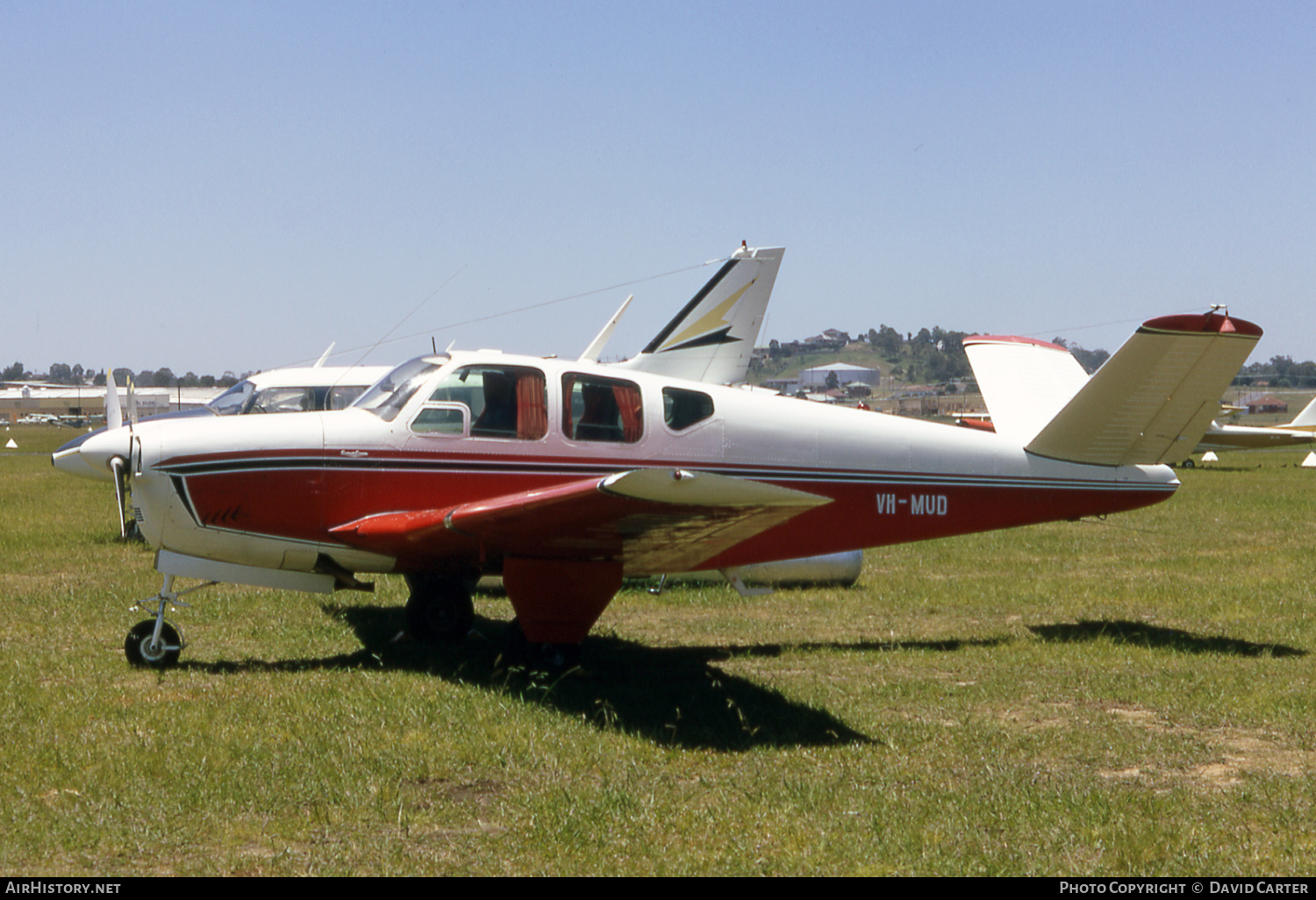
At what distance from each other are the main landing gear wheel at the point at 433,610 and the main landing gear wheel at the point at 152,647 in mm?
1958

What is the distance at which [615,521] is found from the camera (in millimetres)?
6625

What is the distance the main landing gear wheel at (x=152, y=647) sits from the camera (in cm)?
802

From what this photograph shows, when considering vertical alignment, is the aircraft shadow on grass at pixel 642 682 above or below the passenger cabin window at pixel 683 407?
below

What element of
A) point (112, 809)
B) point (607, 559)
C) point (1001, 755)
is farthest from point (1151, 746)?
point (112, 809)

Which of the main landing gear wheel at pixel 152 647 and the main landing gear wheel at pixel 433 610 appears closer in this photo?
the main landing gear wheel at pixel 152 647

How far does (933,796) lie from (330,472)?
479 centimetres

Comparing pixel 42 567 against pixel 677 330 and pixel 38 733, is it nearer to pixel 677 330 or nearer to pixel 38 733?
pixel 38 733

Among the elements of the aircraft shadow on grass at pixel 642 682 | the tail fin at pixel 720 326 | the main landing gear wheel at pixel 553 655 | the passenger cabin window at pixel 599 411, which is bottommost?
the aircraft shadow on grass at pixel 642 682

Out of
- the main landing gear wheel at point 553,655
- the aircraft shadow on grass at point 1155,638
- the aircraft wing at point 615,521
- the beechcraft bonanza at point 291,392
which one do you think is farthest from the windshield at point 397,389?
the beechcraft bonanza at point 291,392

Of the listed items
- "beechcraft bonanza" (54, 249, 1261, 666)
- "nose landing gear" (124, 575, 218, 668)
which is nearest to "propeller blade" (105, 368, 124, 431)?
"beechcraft bonanza" (54, 249, 1261, 666)

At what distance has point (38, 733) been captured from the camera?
6297 mm

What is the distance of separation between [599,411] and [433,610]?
2513mm

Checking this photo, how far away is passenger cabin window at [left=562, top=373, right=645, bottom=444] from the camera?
828cm

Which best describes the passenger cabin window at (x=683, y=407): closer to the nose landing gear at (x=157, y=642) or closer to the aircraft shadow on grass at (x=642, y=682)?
the aircraft shadow on grass at (x=642, y=682)
